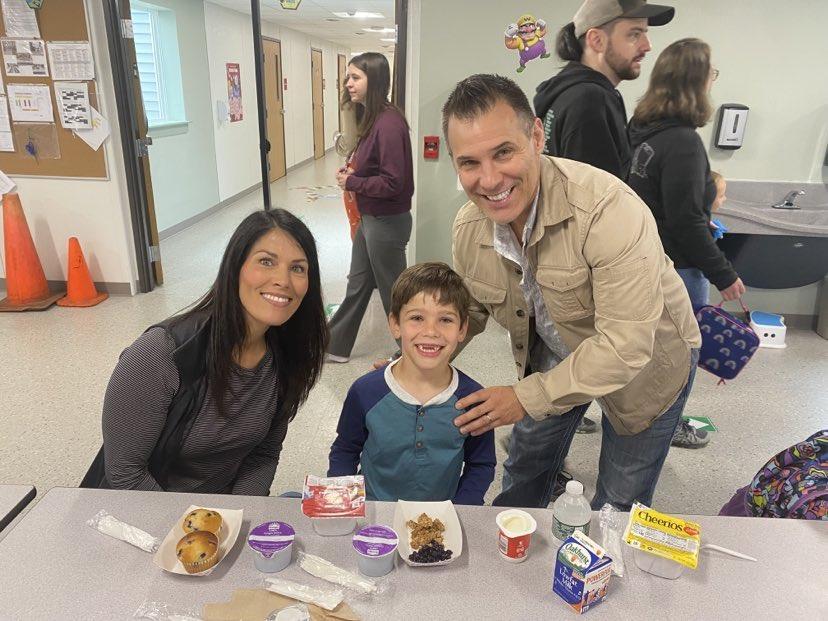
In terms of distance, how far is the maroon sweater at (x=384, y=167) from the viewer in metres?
2.80

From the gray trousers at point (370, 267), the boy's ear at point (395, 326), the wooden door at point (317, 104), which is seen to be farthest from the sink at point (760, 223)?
the wooden door at point (317, 104)

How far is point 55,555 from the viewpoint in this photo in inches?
38.8

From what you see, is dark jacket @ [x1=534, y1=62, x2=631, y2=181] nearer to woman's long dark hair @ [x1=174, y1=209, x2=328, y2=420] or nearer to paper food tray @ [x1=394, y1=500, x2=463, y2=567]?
woman's long dark hair @ [x1=174, y1=209, x2=328, y2=420]

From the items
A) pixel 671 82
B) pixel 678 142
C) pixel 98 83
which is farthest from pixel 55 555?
pixel 98 83

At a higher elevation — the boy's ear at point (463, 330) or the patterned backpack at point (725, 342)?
the boy's ear at point (463, 330)

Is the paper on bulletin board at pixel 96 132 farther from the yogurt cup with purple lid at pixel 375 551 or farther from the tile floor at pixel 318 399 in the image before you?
the yogurt cup with purple lid at pixel 375 551

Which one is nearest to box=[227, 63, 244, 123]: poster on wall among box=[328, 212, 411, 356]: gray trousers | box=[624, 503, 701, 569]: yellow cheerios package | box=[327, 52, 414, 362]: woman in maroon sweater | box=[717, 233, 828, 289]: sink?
box=[327, 52, 414, 362]: woman in maroon sweater

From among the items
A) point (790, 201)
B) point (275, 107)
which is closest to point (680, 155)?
point (790, 201)

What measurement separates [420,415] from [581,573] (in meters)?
0.52

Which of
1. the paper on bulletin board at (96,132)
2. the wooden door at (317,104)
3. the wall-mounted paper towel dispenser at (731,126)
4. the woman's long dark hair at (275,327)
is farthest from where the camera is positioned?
the wooden door at (317,104)

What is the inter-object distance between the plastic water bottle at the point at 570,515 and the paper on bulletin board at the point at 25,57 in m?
4.03

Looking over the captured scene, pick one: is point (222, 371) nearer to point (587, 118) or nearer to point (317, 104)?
point (587, 118)

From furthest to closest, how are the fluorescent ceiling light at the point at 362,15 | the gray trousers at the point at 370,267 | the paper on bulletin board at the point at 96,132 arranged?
the fluorescent ceiling light at the point at 362,15 < the paper on bulletin board at the point at 96,132 < the gray trousers at the point at 370,267

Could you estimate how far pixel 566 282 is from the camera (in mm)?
1257
